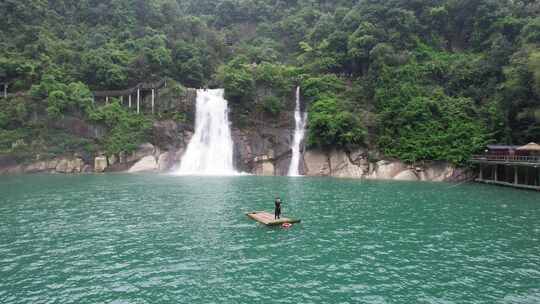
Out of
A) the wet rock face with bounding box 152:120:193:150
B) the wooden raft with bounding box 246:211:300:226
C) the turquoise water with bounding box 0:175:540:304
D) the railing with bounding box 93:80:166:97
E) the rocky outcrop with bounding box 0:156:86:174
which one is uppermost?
the railing with bounding box 93:80:166:97

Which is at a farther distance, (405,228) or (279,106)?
(279,106)

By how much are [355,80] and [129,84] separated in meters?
38.6

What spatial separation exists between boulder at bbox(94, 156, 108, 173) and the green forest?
180 cm

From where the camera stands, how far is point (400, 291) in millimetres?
11766

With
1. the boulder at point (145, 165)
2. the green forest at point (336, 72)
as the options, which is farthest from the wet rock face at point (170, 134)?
the boulder at point (145, 165)

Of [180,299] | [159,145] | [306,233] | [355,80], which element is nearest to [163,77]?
[159,145]

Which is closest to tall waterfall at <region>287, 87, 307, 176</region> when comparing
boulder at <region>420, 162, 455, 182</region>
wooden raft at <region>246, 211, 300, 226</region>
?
boulder at <region>420, 162, 455, 182</region>

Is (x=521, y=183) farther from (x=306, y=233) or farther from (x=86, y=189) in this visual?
(x=86, y=189)

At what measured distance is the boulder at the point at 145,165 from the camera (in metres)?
55.4

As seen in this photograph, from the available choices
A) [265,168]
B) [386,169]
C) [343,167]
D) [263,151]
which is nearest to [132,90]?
[263,151]

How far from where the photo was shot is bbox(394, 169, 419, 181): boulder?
46000 millimetres

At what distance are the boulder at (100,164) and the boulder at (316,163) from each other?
96.3 ft

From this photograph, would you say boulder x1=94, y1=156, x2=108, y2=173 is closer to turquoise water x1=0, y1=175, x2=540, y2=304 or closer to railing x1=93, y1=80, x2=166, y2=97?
railing x1=93, y1=80, x2=166, y2=97

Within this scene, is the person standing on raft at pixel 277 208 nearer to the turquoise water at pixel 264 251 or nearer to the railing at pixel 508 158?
the turquoise water at pixel 264 251
